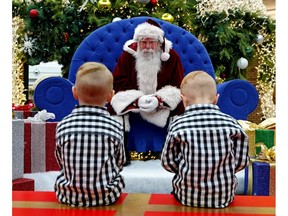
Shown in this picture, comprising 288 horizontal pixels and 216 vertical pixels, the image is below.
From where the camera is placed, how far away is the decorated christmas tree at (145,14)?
571cm

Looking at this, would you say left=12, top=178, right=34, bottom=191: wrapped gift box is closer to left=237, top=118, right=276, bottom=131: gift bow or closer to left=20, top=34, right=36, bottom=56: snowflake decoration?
left=237, top=118, right=276, bottom=131: gift bow

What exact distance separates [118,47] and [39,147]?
131 centimetres

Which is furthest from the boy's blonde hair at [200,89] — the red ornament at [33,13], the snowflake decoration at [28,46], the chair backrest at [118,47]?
the snowflake decoration at [28,46]

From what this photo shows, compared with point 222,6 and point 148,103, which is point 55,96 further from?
point 222,6

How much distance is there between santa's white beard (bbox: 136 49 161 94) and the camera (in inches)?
129

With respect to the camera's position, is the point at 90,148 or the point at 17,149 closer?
the point at 90,148

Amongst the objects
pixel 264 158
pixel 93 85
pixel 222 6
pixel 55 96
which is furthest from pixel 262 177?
pixel 222 6

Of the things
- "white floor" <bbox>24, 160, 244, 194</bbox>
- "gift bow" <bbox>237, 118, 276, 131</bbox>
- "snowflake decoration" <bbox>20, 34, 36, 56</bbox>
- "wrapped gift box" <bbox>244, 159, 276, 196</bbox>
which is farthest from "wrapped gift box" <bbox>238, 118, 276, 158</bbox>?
"snowflake decoration" <bbox>20, 34, 36, 56</bbox>

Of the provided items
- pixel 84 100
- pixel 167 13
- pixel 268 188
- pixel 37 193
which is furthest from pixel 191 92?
pixel 167 13

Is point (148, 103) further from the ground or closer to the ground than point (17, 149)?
further from the ground

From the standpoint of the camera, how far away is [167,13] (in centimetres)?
573

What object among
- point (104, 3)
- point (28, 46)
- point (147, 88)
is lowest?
point (147, 88)

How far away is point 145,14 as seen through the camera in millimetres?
5809

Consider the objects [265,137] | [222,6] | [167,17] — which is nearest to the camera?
[265,137]
